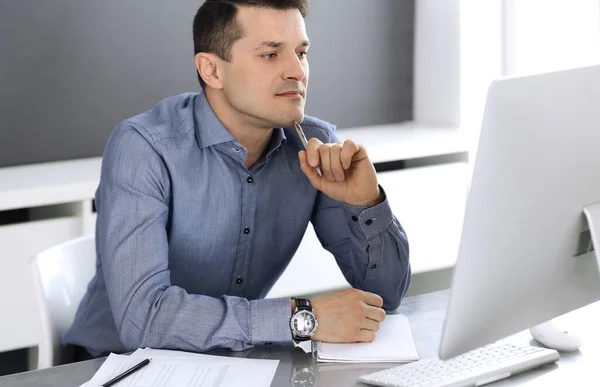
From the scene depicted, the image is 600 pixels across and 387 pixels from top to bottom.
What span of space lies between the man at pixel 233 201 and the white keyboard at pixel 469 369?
0.66ft

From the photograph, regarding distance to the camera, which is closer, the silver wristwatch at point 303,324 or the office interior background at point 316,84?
the silver wristwatch at point 303,324

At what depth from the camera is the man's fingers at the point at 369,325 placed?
5.09ft

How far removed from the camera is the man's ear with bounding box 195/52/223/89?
6.56ft

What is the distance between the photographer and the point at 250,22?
193 cm

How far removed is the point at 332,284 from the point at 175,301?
1.81 meters

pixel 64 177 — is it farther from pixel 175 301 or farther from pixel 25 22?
pixel 175 301

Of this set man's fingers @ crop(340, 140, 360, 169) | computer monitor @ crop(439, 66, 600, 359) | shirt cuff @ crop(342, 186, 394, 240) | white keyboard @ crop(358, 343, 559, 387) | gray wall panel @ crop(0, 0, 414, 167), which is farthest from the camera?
gray wall panel @ crop(0, 0, 414, 167)

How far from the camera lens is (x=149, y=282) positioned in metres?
1.62

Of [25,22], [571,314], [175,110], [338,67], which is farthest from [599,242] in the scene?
[338,67]

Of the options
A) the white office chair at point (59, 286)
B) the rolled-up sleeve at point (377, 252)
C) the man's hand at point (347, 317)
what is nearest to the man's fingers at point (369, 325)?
the man's hand at point (347, 317)

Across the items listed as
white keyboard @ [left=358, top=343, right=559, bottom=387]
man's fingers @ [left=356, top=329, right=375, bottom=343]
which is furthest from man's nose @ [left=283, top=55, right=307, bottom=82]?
white keyboard @ [left=358, top=343, right=559, bottom=387]

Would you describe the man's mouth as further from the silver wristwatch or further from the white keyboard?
the white keyboard

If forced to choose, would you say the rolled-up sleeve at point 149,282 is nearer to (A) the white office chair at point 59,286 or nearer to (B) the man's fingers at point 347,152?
(A) the white office chair at point 59,286

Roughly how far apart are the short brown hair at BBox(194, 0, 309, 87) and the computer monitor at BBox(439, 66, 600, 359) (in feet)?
2.97
